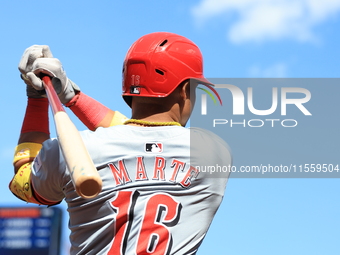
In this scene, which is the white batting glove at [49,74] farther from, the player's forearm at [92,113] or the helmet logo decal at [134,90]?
the helmet logo decal at [134,90]

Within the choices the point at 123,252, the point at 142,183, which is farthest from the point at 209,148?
the point at 123,252

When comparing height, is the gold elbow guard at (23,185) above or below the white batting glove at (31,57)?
below

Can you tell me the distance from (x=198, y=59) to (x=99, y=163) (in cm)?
127

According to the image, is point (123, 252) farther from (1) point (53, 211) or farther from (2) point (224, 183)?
(1) point (53, 211)

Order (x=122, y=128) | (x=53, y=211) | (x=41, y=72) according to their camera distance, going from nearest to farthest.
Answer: (x=122, y=128)
(x=41, y=72)
(x=53, y=211)

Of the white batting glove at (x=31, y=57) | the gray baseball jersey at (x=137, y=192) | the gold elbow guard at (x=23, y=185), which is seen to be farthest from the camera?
the white batting glove at (x=31, y=57)

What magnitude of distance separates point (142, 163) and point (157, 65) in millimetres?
843

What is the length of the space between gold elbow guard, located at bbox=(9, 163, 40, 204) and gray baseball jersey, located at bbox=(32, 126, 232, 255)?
0.36 feet

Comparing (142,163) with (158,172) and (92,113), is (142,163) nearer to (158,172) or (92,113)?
(158,172)

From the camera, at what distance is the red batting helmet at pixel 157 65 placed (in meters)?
4.79

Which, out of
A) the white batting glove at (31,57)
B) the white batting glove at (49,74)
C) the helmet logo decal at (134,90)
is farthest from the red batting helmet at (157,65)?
the white batting glove at (31,57)

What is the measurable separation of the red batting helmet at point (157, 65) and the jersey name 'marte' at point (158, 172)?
1.90 ft

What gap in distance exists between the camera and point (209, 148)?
15.5ft

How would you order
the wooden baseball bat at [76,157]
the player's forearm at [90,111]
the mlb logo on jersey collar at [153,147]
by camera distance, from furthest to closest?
the player's forearm at [90,111]
the mlb logo on jersey collar at [153,147]
the wooden baseball bat at [76,157]
